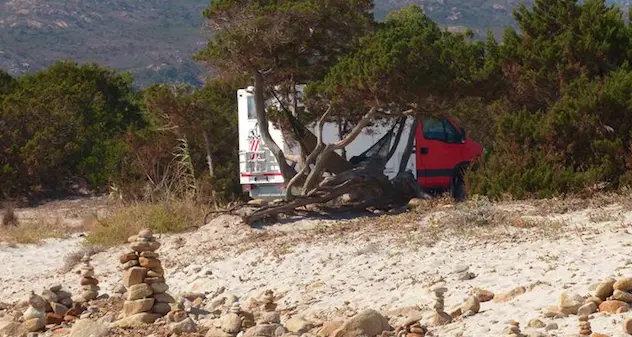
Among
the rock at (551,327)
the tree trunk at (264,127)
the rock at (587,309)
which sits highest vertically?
the tree trunk at (264,127)

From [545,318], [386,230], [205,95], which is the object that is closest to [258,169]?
[205,95]

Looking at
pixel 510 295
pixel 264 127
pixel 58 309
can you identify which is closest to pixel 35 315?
pixel 58 309

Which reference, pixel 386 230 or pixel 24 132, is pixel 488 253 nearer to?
pixel 386 230

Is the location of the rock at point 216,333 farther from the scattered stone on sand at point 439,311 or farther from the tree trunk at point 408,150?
the tree trunk at point 408,150

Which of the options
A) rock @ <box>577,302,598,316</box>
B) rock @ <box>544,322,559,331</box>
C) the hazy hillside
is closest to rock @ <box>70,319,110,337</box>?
rock @ <box>544,322,559,331</box>

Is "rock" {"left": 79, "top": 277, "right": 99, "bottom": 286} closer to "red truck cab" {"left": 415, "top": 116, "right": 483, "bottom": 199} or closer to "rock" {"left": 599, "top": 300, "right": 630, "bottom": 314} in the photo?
"rock" {"left": 599, "top": 300, "right": 630, "bottom": 314}

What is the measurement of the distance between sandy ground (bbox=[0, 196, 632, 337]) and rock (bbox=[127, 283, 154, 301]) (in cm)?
116

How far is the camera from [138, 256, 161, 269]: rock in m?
10.8

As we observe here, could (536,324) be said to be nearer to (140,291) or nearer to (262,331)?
(262,331)

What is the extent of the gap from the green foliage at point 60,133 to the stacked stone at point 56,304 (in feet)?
60.9

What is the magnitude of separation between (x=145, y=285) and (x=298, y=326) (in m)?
2.33

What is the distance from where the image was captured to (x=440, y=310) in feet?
28.1

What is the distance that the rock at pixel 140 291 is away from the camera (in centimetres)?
1072

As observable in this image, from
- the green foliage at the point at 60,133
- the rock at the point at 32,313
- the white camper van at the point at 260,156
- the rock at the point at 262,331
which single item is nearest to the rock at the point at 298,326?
the rock at the point at 262,331
